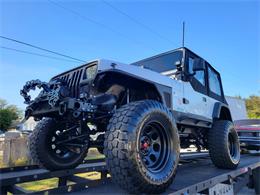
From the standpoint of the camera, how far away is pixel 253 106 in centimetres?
3603

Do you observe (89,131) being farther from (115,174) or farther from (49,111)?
(115,174)

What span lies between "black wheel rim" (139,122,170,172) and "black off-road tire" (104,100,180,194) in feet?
0.04

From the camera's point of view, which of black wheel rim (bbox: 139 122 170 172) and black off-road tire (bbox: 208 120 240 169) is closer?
black wheel rim (bbox: 139 122 170 172)

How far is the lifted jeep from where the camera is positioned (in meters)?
2.40

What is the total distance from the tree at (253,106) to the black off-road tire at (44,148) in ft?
111

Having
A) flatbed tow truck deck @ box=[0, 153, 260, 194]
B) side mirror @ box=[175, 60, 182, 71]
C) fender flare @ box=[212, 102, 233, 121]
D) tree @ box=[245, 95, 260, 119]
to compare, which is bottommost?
flatbed tow truck deck @ box=[0, 153, 260, 194]

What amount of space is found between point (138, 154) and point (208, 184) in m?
1.28

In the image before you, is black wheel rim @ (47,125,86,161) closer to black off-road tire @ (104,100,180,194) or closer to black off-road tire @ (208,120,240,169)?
black off-road tire @ (104,100,180,194)

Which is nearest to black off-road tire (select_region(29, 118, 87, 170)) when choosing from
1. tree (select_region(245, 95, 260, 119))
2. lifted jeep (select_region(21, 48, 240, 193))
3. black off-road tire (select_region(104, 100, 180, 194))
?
lifted jeep (select_region(21, 48, 240, 193))

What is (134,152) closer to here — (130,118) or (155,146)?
(130,118)

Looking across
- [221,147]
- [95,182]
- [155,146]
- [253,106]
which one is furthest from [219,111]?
[253,106]

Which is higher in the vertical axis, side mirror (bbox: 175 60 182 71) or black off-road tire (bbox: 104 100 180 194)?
side mirror (bbox: 175 60 182 71)

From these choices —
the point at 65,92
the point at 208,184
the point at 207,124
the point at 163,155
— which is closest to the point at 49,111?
the point at 65,92

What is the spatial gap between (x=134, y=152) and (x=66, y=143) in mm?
1643
